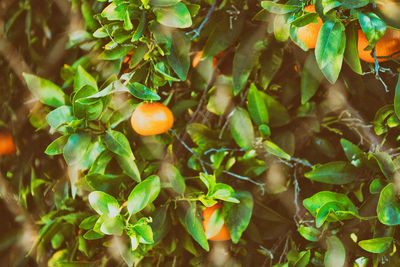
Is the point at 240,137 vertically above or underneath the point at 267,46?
underneath

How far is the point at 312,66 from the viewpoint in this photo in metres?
0.73

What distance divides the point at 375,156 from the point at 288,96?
0.83 feet

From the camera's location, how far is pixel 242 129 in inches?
30.3

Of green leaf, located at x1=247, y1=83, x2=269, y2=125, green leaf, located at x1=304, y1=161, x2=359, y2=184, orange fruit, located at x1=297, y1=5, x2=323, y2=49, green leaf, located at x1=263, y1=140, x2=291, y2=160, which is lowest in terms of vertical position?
green leaf, located at x1=304, y1=161, x2=359, y2=184

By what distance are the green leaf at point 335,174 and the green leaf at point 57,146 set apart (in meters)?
0.45

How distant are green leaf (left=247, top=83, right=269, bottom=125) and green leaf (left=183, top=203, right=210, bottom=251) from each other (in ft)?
0.74

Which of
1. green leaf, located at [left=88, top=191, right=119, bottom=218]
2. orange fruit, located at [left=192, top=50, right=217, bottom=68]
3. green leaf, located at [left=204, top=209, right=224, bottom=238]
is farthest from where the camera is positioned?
orange fruit, located at [left=192, top=50, right=217, bottom=68]

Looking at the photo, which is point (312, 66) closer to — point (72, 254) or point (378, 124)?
point (378, 124)

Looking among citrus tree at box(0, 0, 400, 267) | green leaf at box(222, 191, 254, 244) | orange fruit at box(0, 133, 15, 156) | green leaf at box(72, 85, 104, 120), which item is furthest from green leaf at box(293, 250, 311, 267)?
orange fruit at box(0, 133, 15, 156)

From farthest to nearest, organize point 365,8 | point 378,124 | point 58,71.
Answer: point 58,71
point 378,124
point 365,8

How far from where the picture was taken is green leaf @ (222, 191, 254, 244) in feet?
2.31

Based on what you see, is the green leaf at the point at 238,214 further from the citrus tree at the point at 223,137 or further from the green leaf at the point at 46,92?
the green leaf at the point at 46,92

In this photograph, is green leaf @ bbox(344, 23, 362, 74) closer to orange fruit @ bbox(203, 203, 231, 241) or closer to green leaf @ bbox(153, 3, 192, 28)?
green leaf @ bbox(153, 3, 192, 28)

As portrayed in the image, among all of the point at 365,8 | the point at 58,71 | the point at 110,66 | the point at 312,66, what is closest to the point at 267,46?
the point at 312,66
